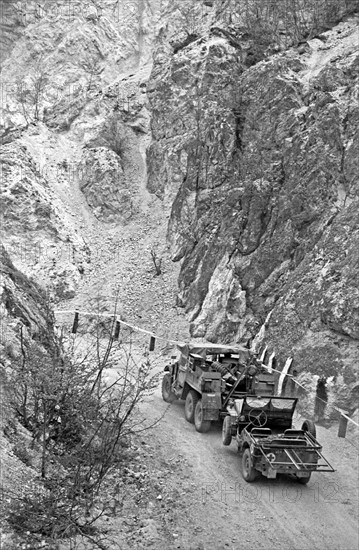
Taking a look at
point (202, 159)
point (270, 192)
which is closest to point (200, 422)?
point (270, 192)

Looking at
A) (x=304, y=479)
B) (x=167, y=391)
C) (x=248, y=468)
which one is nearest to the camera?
(x=304, y=479)

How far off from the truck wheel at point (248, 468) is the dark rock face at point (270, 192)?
171 inches

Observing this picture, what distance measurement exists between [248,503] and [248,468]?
65 cm

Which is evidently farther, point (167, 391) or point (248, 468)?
point (167, 391)

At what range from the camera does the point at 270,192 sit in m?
19.1

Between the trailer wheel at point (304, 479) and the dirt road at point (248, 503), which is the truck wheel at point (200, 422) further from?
the trailer wheel at point (304, 479)

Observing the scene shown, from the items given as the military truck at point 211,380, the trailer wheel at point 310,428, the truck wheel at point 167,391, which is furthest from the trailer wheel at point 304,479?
the truck wheel at point 167,391

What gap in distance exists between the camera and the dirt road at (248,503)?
259 inches

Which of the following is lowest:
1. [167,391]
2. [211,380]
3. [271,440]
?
[167,391]

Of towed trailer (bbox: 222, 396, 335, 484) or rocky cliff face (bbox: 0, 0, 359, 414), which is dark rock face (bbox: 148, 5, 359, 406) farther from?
towed trailer (bbox: 222, 396, 335, 484)

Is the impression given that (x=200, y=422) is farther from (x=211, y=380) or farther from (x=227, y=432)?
(x=227, y=432)

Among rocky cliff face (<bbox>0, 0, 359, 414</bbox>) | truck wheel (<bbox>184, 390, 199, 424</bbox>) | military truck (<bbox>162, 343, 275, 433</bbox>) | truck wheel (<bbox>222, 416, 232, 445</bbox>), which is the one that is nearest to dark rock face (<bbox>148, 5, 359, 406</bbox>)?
rocky cliff face (<bbox>0, 0, 359, 414</bbox>)

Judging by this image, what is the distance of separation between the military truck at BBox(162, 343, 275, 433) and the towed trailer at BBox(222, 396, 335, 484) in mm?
453

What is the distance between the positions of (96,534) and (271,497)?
288 cm
